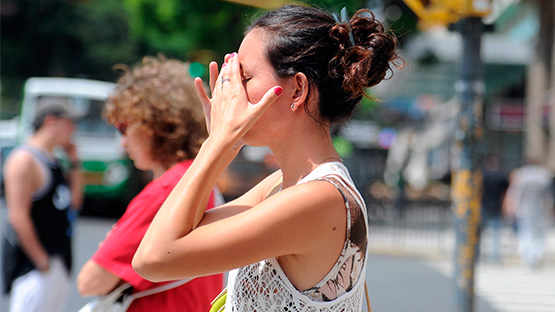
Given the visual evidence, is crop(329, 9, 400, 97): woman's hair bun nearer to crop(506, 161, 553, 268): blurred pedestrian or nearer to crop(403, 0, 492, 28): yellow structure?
crop(403, 0, 492, 28): yellow structure

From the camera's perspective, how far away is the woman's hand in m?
1.49

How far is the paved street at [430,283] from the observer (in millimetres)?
7974

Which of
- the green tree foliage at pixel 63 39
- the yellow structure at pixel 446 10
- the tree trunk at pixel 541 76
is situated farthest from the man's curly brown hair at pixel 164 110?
the green tree foliage at pixel 63 39

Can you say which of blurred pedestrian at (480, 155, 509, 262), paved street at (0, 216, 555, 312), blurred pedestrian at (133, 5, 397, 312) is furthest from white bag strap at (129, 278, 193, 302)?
blurred pedestrian at (480, 155, 509, 262)

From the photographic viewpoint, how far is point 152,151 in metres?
2.64

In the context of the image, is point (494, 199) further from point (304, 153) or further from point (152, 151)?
point (304, 153)

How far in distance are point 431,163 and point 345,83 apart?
3861cm

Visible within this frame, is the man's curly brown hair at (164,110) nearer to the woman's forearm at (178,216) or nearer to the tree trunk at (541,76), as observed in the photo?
the woman's forearm at (178,216)

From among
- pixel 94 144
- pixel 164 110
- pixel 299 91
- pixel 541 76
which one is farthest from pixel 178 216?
pixel 541 76

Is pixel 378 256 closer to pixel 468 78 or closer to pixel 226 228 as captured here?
pixel 468 78

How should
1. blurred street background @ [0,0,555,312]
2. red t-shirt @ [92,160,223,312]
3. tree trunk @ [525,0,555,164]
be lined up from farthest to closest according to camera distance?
1. tree trunk @ [525,0,555,164]
2. blurred street background @ [0,0,555,312]
3. red t-shirt @ [92,160,223,312]

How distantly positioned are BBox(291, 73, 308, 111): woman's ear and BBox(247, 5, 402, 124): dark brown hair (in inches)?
0.9

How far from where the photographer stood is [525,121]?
25.4m

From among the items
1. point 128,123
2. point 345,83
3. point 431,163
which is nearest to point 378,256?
point 128,123
